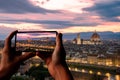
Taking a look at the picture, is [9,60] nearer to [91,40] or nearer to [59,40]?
[59,40]

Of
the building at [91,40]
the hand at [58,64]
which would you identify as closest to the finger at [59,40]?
the hand at [58,64]

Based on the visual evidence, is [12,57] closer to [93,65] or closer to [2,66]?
[2,66]

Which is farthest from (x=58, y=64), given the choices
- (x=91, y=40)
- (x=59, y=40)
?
(x=91, y=40)

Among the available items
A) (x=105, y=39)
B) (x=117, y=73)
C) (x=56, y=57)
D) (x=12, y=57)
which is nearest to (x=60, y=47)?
(x=56, y=57)

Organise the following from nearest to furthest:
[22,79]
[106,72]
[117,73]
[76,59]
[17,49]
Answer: [17,49], [22,79], [117,73], [106,72], [76,59]

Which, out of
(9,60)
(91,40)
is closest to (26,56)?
(9,60)

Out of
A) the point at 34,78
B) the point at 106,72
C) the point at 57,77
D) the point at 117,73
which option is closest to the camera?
the point at 57,77

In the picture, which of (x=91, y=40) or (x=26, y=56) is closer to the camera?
(x=26, y=56)

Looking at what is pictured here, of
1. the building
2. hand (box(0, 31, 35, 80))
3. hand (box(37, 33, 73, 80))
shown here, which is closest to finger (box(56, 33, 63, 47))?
hand (box(37, 33, 73, 80))

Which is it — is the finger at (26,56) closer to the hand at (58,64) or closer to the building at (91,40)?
the hand at (58,64)

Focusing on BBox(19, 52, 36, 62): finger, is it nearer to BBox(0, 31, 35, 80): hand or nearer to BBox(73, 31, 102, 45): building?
BBox(0, 31, 35, 80): hand
